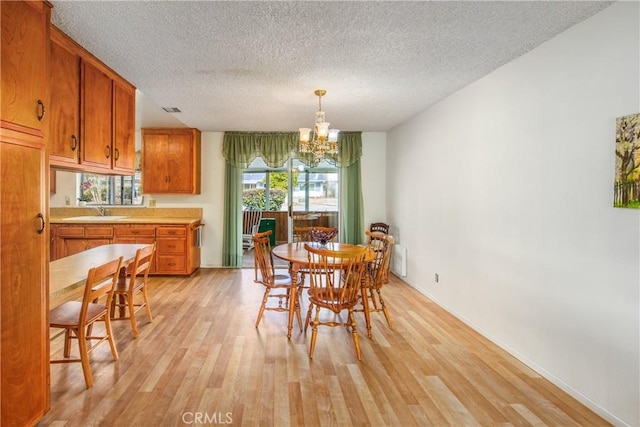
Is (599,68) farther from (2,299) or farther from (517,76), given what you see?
(2,299)

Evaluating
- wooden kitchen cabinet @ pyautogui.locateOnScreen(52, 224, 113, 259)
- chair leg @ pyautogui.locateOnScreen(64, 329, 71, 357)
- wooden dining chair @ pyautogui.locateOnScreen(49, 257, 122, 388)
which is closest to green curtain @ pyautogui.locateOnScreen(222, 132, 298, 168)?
wooden kitchen cabinet @ pyautogui.locateOnScreen(52, 224, 113, 259)

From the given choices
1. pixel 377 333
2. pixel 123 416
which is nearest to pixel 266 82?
pixel 377 333

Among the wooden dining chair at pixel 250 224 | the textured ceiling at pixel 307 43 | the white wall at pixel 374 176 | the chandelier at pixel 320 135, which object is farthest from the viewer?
the wooden dining chair at pixel 250 224

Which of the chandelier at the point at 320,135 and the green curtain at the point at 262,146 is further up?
the green curtain at the point at 262,146

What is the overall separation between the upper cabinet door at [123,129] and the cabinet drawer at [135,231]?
2.08 meters

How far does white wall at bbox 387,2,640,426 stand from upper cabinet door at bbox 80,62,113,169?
334 cm

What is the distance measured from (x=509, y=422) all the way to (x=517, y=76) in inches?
97.4

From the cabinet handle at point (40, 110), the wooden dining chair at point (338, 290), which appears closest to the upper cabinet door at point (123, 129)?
the cabinet handle at point (40, 110)

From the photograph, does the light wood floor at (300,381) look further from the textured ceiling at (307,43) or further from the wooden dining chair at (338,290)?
the textured ceiling at (307,43)

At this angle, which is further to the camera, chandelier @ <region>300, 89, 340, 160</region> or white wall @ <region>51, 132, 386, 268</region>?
white wall @ <region>51, 132, 386, 268</region>

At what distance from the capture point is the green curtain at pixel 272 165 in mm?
5684

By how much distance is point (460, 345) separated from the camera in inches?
114

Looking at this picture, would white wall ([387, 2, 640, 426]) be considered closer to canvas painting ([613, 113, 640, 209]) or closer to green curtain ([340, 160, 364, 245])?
canvas painting ([613, 113, 640, 209])

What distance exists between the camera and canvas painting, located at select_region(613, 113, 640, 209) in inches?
69.7
